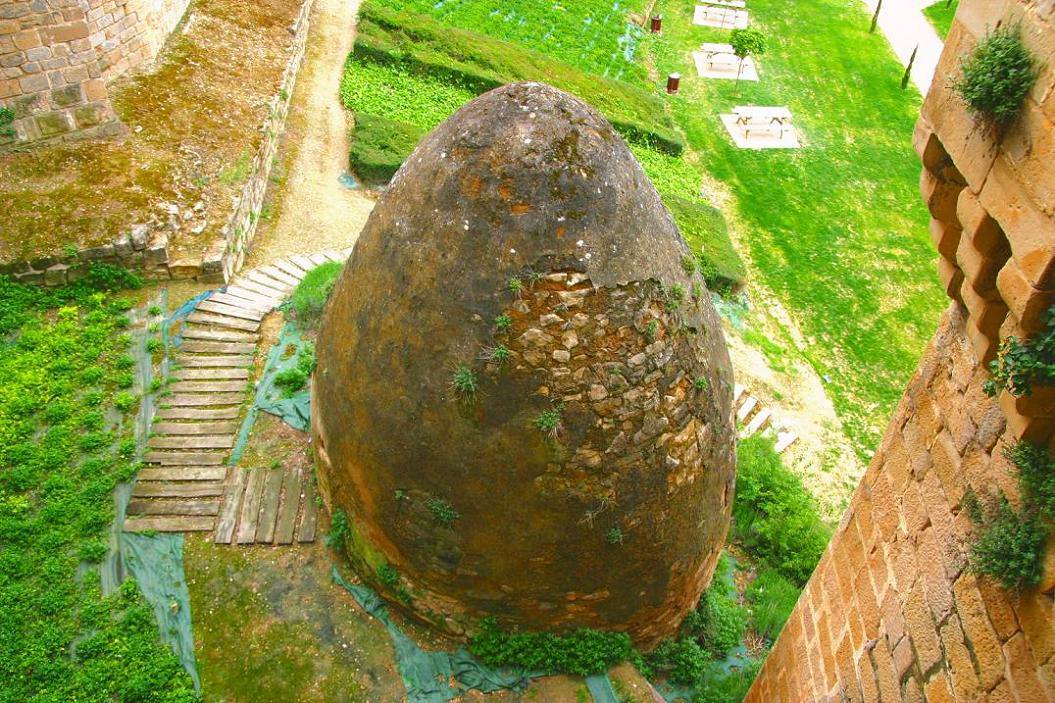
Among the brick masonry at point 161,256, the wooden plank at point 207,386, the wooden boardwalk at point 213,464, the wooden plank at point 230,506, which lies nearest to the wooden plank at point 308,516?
the wooden boardwalk at point 213,464

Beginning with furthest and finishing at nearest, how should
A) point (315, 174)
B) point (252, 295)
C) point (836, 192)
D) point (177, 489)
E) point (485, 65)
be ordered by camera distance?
point (485, 65) → point (836, 192) → point (315, 174) → point (252, 295) → point (177, 489)

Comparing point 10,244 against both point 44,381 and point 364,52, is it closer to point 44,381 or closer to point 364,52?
point 44,381

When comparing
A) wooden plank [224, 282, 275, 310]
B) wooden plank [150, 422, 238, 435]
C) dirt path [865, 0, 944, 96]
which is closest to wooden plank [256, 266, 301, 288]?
wooden plank [224, 282, 275, 310]

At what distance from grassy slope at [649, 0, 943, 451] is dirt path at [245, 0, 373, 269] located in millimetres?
8593

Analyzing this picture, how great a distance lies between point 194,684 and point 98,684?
709mm

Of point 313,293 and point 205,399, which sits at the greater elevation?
point 313,293

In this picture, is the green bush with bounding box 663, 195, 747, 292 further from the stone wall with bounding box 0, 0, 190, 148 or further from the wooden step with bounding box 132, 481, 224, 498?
the stone wall with bounding box 0, 0, 190, 148

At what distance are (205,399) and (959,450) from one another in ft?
24.9

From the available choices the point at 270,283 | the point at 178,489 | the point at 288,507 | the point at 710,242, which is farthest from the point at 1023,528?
the point at 710,242

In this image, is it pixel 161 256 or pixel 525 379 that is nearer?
pixel 525 379

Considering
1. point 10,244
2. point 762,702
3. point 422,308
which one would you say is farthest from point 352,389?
point 10,244

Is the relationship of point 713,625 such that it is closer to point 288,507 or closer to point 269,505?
point 288,507

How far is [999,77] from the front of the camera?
2732 mm

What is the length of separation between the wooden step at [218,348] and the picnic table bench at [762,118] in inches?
608
